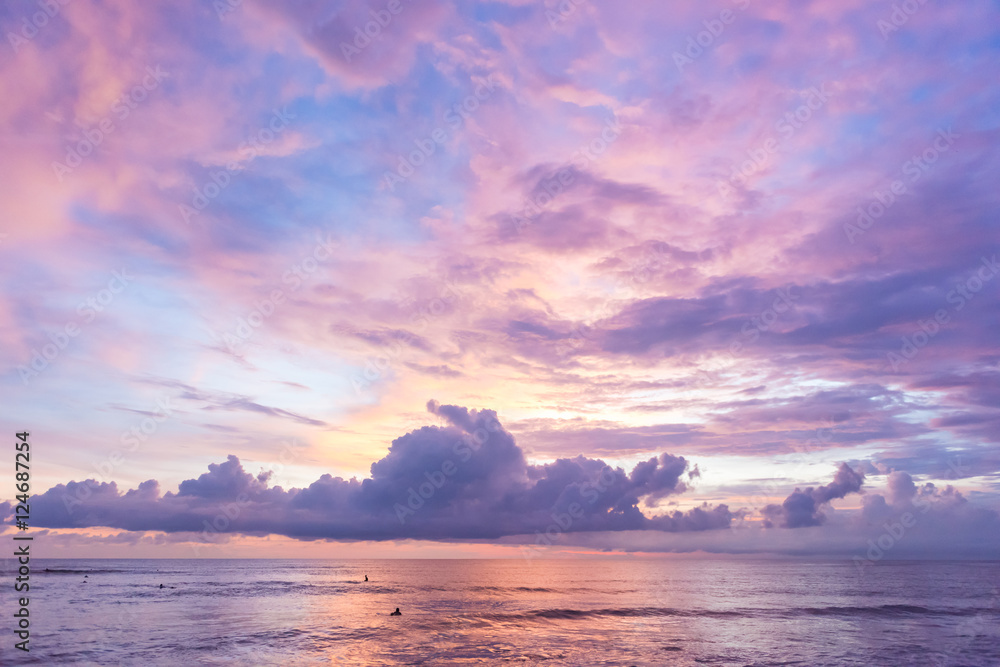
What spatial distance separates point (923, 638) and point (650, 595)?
5550 cm

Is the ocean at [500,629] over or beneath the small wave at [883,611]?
over

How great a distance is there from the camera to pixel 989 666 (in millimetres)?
42000

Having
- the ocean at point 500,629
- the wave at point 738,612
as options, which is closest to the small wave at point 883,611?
the wave at point 738,612

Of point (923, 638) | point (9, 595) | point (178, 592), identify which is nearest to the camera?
point (923, 638)

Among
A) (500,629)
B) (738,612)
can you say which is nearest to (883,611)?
(738,612)

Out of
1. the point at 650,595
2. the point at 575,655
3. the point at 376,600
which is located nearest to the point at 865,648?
the point at 575,655

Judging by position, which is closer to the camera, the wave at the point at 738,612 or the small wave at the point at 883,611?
the wave at the point at 738,612

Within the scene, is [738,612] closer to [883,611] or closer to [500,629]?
[883,611]

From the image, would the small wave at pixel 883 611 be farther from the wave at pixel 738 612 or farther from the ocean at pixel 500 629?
the ocean at pixel 500 629

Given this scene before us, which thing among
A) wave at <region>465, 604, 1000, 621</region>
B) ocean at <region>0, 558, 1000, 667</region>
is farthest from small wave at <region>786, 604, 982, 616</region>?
ocean at <region>0, 558, 1000, 667</region>

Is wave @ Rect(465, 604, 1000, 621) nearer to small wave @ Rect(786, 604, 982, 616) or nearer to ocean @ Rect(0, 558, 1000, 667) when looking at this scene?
small wave @ Rect(786, 604, 982, 616)

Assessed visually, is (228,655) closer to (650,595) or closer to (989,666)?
(989,666)

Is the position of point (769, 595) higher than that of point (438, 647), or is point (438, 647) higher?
point (438, 647)

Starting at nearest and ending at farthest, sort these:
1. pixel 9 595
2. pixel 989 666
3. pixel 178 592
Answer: pixel 989 666
pixel 9 595
pixel 178 592
